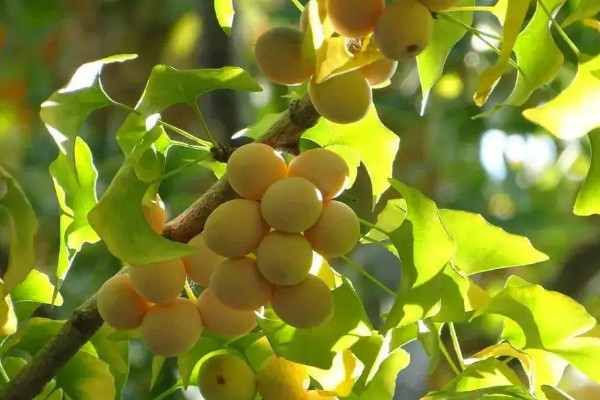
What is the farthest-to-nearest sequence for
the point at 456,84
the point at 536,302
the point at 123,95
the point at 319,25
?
the point at 123,95, the point at 456,84, the point at 536,302, the point at 319,25

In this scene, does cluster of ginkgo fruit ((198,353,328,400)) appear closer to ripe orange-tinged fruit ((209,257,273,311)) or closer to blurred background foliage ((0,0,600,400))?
ripe orange-tinged fruit ((209,257,273,311))

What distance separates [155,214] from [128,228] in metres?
0.06

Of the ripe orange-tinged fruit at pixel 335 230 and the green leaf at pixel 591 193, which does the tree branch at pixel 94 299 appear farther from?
the green leaf at pixel 591 193

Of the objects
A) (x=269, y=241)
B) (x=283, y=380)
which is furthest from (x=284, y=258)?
(x=283, y=380)

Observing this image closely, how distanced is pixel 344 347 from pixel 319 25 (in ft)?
0.57

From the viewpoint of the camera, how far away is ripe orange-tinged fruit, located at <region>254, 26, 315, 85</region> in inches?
15.4

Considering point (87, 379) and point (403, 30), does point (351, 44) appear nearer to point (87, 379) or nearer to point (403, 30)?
point (403, 30)

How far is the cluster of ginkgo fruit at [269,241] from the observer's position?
1.36ft

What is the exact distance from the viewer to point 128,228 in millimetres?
407

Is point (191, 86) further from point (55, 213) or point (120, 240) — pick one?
point (55, 213)

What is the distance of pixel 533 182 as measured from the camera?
1669mm

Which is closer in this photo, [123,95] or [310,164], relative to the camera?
[310,164]

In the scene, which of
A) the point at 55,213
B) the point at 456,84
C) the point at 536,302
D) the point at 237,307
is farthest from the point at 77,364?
the point at 456,84

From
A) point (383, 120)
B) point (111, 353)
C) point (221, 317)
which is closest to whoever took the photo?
point (221, 317)
